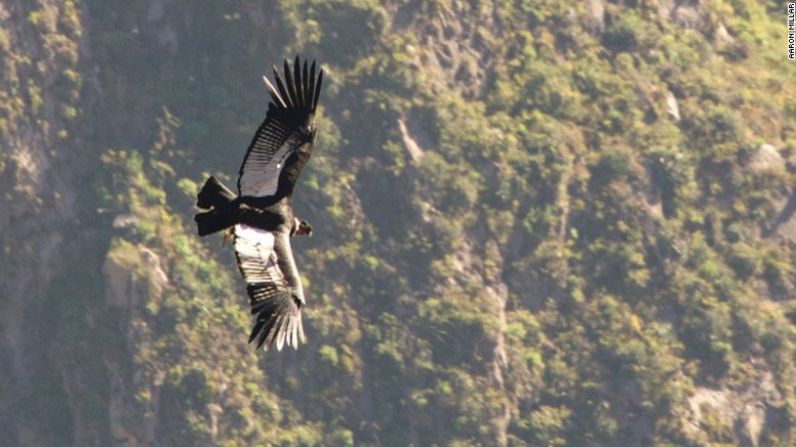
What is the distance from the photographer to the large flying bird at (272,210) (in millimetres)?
32531

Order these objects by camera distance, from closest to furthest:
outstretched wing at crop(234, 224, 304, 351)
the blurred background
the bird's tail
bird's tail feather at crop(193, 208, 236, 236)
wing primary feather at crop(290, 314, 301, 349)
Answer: wing primary feather at crop(290, 314, 301, 349) < outstretched wing at crop(234, 224, 304, 351) < bird's tail feather at crop(193, 208, 236, 236) < the bird's tail < the blurred background

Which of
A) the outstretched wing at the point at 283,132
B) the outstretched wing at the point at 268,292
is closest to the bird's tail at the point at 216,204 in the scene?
the outstretched wing at the point at 268,292

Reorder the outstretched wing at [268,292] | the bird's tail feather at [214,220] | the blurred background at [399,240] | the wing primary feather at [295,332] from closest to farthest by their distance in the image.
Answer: the wing primary feather at [295,332] < the outstretched wing at [268,292] < the bird's tail feather at [214,220] < the blurred background at [399,240]

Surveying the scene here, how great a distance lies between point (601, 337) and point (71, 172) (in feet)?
65.8

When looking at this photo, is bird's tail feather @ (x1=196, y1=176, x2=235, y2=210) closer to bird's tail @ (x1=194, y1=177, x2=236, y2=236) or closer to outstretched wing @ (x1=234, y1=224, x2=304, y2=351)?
bird's tail @ (x1=194, y1=177, x2=236, y2=236)

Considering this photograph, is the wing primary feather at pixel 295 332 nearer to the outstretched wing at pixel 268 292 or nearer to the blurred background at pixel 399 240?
the outstretched wing at pixel 268 292

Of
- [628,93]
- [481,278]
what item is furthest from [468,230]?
[628,93]

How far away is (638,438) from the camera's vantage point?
78250 millimetres

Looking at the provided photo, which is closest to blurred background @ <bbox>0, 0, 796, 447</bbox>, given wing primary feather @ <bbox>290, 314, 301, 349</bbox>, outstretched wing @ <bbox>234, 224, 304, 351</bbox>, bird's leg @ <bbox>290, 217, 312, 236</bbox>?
bird's leg @ <bbox>290, 217, 312, 236</bbox>

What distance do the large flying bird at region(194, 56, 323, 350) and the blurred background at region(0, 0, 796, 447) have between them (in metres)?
41.4

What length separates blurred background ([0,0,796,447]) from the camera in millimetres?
77125

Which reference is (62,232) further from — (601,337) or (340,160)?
(601,337)

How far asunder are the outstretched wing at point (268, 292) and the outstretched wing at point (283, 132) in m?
1.93

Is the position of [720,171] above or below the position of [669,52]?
below
